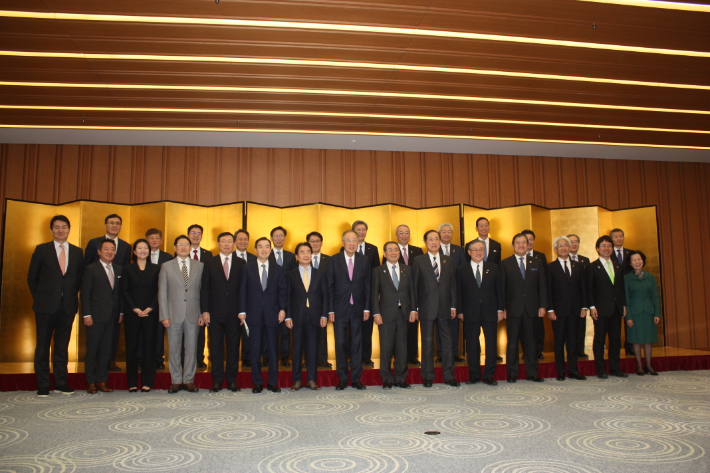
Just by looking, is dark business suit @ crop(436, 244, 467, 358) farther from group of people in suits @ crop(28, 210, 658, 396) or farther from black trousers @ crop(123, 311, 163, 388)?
black trousers @ crop(123, 311, 163, 388)

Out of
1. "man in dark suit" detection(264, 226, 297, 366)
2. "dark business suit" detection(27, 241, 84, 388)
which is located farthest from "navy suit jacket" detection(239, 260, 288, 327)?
"dark business suit" detection(27, 241, 84, 388)

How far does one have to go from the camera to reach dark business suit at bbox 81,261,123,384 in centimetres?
460

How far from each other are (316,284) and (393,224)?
7.45ft

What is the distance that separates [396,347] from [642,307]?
2.93 metres

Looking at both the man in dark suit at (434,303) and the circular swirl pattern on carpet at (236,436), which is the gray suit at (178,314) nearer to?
the circular swirl pattern on carpet at (236,436)

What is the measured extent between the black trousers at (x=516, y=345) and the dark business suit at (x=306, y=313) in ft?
6.47

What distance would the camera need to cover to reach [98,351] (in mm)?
4652

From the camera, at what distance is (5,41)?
175 inches

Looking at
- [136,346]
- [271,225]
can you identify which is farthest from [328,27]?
[136,346]

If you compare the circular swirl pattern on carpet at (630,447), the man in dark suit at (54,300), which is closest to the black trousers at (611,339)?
the circular swirl pattern on carpet at (630,447)

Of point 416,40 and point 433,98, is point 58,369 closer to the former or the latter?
point 416,40

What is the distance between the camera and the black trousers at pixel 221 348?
4.71 m

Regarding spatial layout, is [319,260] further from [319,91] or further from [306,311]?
[319,91]

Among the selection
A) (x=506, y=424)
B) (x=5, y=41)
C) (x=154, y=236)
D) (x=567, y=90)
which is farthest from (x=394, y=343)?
(x=5, y=41)
